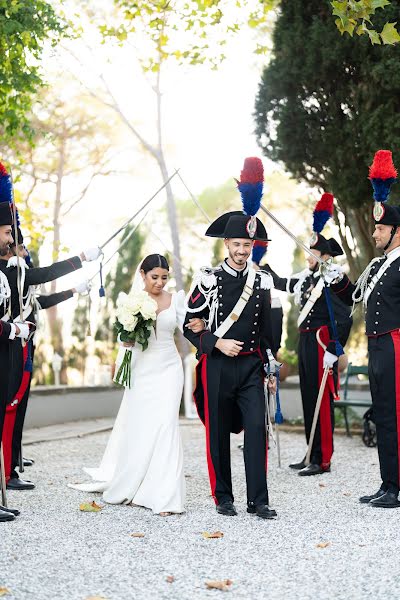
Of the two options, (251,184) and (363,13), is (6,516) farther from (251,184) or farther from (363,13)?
(363,13)

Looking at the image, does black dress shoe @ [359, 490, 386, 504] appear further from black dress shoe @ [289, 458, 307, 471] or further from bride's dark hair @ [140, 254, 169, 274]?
bride's dark hair @ [140, 254, 169, 274]

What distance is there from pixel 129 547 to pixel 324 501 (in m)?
1.95

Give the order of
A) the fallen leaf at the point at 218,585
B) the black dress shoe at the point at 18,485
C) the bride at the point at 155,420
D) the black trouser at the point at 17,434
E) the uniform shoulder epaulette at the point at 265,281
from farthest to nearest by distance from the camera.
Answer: the black trouser at the point at 17,434 < the black dress shoe at the point at 18,485 < the bride at the point at 155,420 < the uniform shoulder epaulette at the point at 265,281 < the fallen leaf at the point at 218,585

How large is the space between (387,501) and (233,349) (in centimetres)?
155

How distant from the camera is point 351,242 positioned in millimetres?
11164

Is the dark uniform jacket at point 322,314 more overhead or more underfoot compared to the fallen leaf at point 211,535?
more overhead

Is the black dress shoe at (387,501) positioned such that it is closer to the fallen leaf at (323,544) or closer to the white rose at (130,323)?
the fallen leaf at (323,544)

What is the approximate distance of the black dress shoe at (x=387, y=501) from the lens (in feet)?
20.2

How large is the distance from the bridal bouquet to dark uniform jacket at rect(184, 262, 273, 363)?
38 centimetres

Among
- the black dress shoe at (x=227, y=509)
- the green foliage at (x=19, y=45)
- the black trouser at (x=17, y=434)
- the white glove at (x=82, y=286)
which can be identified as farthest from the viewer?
the green foliage at (x=19, y=45)

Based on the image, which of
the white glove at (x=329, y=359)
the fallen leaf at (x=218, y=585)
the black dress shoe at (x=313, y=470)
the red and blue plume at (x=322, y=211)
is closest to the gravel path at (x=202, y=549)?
the fallen leaf at (x=218, y=585)

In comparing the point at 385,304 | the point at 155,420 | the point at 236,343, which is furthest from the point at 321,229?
the point at 155,420

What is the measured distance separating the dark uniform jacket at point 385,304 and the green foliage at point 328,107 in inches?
124

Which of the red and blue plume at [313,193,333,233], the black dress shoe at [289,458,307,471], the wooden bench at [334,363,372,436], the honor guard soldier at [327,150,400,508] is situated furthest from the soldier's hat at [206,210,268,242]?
the wooden bench at [334,363,372,436]
